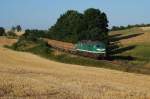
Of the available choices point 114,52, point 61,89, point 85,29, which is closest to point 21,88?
point 61,89

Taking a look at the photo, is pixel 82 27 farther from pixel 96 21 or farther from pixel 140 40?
pixel 140 40

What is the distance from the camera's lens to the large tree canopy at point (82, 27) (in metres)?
122

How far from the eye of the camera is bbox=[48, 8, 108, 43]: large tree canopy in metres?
122

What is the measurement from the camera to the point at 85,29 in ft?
424

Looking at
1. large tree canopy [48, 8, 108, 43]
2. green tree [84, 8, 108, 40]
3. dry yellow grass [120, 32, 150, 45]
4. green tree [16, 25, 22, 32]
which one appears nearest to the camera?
dry yellow grass [120, 32, 150, 45]

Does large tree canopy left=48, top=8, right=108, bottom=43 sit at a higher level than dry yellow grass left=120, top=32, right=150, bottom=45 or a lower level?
higher

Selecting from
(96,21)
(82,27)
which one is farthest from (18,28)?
(96,21)

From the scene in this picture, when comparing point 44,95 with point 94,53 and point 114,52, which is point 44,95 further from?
point 114,52

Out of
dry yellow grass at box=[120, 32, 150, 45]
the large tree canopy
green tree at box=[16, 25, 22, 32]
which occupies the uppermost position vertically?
green tree at box=[16, 25, 22, 32]

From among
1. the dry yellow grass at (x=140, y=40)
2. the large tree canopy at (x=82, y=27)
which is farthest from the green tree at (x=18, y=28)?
the dry yellow grass at (x=140, y=40)

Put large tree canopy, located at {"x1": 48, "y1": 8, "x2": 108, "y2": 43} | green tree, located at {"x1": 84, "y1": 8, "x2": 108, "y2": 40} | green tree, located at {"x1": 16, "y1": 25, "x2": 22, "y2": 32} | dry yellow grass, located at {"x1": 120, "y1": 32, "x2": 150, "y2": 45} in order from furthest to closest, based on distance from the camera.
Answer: green tree, located at {"x1": 16, "y1": 25, "x2": 22, "y2": 32}, green tree, located at {"x1": 84, "y1": 8, "x2": 108, "y2": 40}, large tree canopy, located at {"x1": 48, "y1": 8, "x2": 108, "y2": 43}, dry yellow grass, located at {"x1": 120, "y1": 32, "x2": 150, "y2": 45}

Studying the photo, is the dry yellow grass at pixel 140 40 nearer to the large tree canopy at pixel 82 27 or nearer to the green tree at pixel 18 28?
the large tree canopy at pixel 82 27

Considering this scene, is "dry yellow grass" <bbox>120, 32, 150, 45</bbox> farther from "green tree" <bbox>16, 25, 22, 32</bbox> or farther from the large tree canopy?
"green tree" <bbox>16, 25, 22, 32</bbox>

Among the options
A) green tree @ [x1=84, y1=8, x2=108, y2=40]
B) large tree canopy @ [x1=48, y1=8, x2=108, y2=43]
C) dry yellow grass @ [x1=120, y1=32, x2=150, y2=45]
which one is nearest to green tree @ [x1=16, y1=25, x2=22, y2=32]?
large tree canopy @ [x1=48, y1=8, x2=108, y2=43]
